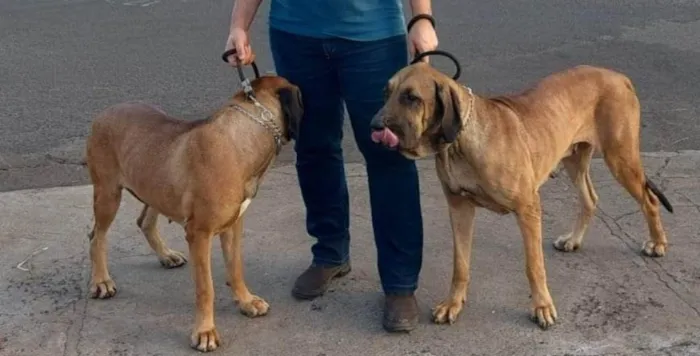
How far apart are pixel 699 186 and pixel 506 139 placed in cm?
234

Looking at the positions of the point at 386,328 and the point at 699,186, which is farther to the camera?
the point at 699,186

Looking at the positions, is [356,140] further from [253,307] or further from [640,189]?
[640,189]

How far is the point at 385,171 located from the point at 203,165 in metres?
0.83

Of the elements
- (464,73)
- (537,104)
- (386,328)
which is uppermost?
(537,104)

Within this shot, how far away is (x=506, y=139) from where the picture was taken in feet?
15.0

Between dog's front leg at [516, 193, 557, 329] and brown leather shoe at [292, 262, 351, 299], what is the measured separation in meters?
1.01

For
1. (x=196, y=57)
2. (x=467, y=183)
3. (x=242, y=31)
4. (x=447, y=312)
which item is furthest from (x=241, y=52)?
(x=196, y=57)

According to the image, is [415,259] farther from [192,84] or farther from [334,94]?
[192,84]

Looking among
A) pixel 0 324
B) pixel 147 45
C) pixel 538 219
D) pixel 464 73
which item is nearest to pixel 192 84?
pixel 147 45

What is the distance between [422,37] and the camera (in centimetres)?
440

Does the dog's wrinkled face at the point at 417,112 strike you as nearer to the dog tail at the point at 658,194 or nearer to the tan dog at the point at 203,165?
the tan dog at the point at 203,165

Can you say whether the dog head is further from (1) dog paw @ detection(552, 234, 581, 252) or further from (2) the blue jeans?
(1) dog paw @ detection(552, 234, 581, 252)

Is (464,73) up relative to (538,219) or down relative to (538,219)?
down

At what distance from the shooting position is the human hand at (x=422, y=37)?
4.40 metres
